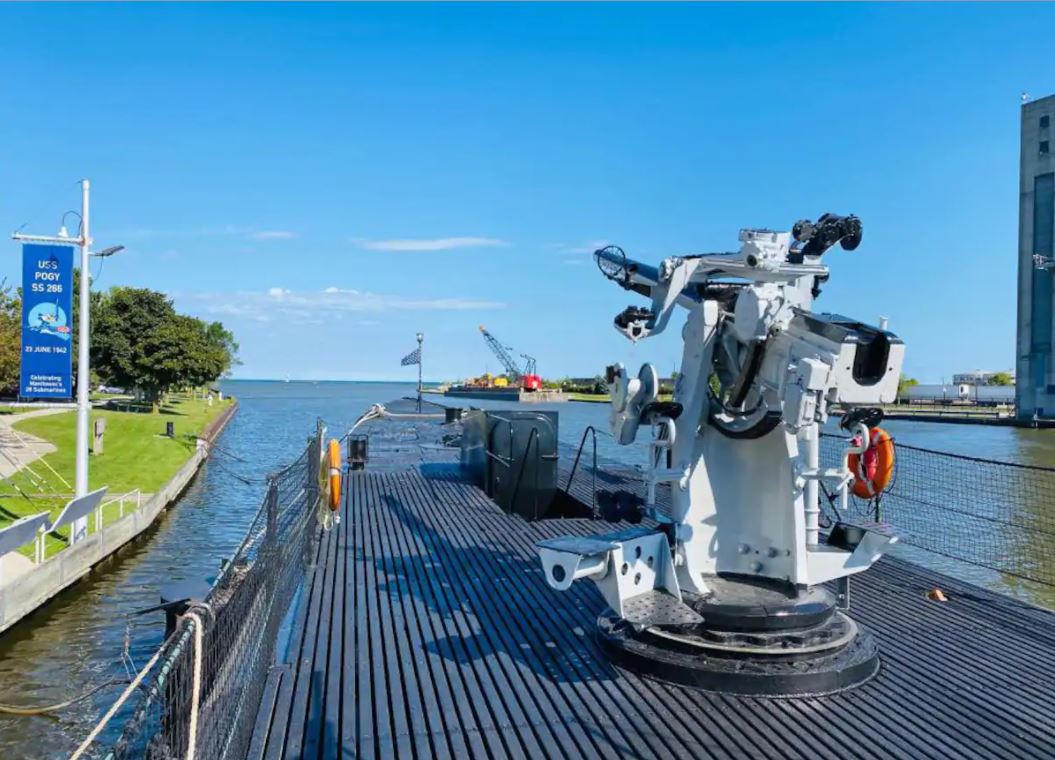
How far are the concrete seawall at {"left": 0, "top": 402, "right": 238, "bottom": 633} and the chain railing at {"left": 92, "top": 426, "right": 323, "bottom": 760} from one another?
14.3ft

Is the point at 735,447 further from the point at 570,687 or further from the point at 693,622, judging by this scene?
the point at 570,687

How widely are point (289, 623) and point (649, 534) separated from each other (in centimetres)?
321

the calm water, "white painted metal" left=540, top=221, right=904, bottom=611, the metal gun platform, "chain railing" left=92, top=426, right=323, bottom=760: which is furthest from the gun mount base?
the calm water

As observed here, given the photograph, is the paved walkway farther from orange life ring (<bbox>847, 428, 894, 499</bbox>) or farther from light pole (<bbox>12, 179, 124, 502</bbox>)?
orange life ring (<bbox>847, 428, 894, 499</bbox>)

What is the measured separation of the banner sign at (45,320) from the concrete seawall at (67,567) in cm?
293

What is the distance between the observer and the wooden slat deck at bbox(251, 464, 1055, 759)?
16.7 feet

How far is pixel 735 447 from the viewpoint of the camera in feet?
22.9

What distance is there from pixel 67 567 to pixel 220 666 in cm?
1081

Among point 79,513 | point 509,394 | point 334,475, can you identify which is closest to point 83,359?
point 79,513

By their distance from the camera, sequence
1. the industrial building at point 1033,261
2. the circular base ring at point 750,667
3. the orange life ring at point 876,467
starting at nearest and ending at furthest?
the circular base ring at point 750,667 < the orange life ring at point 876,467 < the industrial building at point 1033,261

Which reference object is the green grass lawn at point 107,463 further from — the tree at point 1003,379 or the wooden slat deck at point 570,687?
the tree at point 1003,379

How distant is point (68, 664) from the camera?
1166cm

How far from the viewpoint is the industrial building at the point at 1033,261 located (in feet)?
216

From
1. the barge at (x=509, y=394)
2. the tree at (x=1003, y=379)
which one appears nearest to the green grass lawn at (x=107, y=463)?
the barge at (x=509, y=394)
